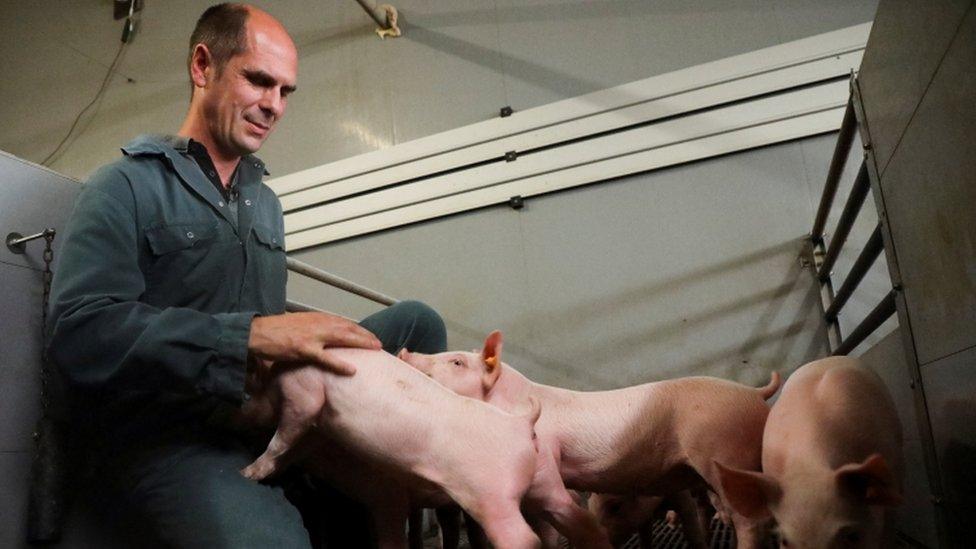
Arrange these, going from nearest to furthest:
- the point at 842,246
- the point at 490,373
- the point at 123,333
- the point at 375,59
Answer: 1. the point at 123,333
2. the point at 490,373
3. the point at 842,246
4. the point at 375,59

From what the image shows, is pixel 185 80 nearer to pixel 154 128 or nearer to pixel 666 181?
pixel 154 128

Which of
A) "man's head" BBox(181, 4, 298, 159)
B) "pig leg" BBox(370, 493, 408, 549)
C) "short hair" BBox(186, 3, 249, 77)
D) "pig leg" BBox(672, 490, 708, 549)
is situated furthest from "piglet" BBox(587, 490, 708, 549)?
"short hair" BBox(186, 3, 249, 77)

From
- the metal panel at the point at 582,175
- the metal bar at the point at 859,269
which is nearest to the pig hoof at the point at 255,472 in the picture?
the metal bar at the point at 859,269

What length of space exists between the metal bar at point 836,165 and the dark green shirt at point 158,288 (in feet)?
5.22

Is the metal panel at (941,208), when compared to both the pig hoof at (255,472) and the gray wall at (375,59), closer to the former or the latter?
the pig hoof at (255,472)

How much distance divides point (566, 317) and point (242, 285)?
2.28 metres

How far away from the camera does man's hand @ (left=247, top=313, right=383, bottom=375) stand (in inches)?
47.9

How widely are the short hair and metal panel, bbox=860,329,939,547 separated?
164cm

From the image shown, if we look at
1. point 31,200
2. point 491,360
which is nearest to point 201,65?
point 31,200

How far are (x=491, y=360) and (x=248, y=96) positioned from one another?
32.0 inches

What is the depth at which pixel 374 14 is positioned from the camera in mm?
4105

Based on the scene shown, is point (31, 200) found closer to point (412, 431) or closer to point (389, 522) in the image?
point (412, 431)

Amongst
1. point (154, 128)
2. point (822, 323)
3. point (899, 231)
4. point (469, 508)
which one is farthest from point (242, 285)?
point (154, 128)

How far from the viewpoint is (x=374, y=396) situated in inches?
51.3
